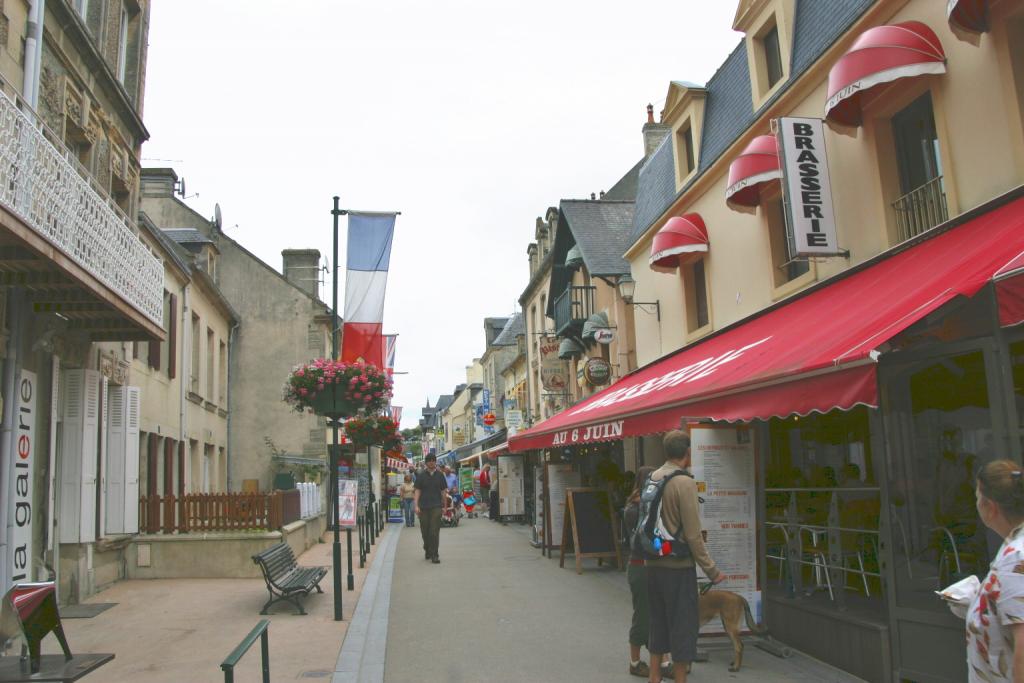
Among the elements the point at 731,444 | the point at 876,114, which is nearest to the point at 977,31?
the point at 876,114

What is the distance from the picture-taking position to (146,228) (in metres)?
15.4

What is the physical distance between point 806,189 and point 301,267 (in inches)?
1074

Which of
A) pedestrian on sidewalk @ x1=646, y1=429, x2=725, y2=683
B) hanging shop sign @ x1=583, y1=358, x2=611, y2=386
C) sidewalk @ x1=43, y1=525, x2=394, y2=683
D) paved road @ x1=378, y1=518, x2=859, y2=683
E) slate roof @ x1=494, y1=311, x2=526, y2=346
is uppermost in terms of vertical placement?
slate roof @ x1=494, y1=311, x2=526, y2=346

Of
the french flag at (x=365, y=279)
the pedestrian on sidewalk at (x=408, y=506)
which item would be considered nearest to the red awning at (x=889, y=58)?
the french flag at (x=365, y=279)

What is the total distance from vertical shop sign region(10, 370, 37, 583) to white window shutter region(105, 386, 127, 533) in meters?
3.06

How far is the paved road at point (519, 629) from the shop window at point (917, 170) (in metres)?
4.15

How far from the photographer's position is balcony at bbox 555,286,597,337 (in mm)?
19625

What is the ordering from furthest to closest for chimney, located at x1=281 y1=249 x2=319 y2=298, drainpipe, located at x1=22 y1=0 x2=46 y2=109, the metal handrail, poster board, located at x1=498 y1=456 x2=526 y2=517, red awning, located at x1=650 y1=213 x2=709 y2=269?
chimney, located at x1=281 y1=249 x2=319 y2=298, poster board, located at x1=498 y1=456 x2=526 y2=517, red awning, located at x1=650 y1=213 x2=709 y2=269, drainpipe, located at x1=22 y1=0 x2=46 y2=109, the metal handrail

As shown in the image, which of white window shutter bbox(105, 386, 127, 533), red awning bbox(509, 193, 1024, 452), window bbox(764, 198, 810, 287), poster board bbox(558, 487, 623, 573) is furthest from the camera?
poster board bbox(558, 487, 623, 573)

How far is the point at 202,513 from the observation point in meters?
13.0

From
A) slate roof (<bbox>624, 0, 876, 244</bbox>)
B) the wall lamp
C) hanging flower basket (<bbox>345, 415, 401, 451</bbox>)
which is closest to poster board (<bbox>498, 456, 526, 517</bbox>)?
hanging flower basket (<bbox>345, 415, 401, 451</bbox>)

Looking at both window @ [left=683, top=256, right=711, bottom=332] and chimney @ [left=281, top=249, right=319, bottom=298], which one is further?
chimney @ [left=281, top=249, right=319, bottom=298]

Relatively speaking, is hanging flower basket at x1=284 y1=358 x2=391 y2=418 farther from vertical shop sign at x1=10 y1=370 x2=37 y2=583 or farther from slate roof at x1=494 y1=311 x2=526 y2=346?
slate roof at x1=494 y1=311 x2=526 y2=346

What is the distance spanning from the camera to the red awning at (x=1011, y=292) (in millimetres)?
4766
